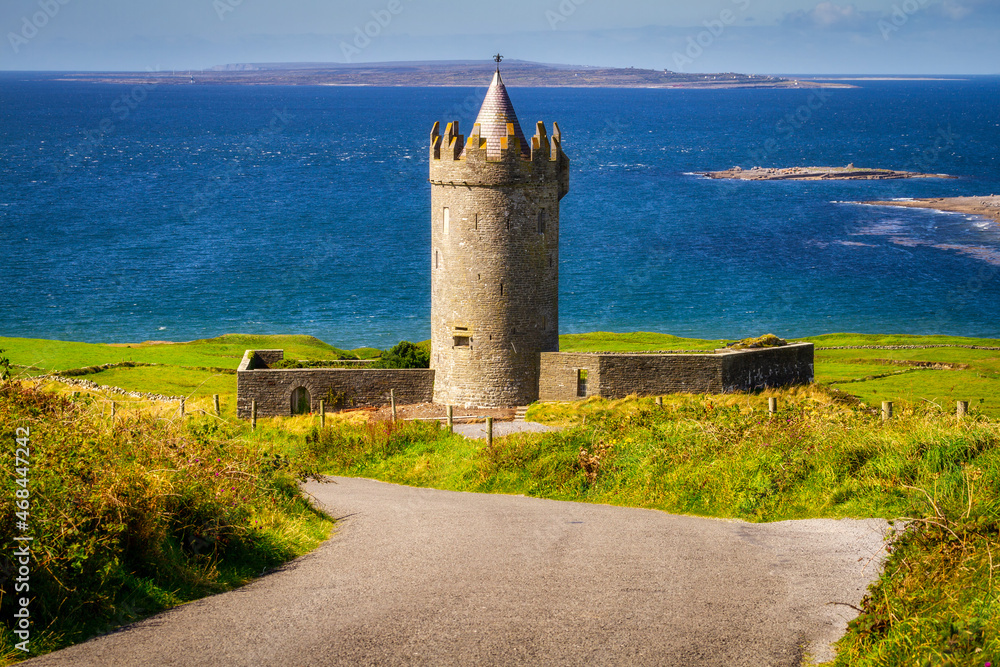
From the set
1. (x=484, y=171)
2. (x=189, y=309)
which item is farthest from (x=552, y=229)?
(x=189, y=309)

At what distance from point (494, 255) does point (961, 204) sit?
110 m

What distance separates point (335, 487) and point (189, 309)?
228ft

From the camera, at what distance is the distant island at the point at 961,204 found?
4854 inches

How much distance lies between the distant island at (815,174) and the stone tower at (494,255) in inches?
5239

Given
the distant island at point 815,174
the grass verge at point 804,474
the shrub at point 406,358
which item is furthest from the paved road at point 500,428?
the distant island at point 815,174

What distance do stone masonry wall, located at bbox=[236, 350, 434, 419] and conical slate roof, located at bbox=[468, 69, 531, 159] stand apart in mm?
7456

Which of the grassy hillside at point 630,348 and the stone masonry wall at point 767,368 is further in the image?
the grassy hillside at point 630,348

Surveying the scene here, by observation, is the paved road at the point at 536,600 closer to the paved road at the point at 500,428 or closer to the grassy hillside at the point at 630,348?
the paved road at the point at 500,428

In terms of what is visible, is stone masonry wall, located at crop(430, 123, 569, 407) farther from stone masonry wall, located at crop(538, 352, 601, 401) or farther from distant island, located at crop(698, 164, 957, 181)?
distant island, located at crop(698, 164, 957, 181)

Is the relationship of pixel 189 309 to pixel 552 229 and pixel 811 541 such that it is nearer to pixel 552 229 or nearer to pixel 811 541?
pixel 552 229

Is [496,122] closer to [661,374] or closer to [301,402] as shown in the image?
[661,374]

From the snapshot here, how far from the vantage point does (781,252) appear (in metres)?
106

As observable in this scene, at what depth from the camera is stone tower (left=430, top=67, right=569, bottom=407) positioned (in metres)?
33.2

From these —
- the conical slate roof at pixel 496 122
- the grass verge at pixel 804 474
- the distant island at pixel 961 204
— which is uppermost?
the conical slate roof at pixel 496 122
